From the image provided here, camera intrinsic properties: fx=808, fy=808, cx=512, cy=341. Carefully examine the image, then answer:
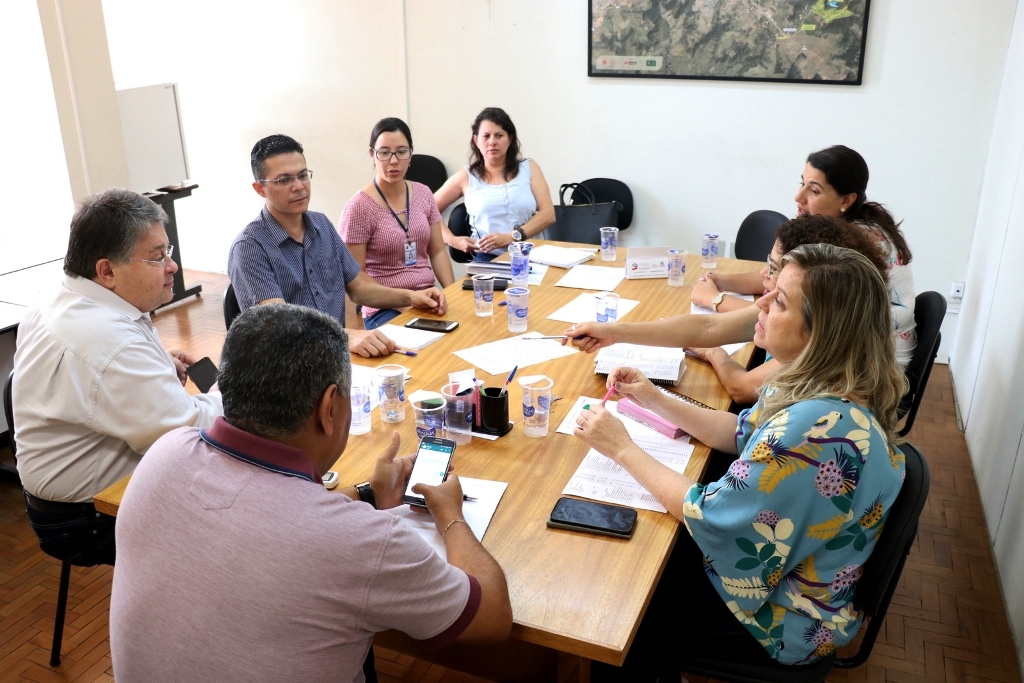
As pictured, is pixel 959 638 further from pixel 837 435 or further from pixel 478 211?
pixel 478 211

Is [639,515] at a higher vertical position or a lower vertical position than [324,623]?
lower

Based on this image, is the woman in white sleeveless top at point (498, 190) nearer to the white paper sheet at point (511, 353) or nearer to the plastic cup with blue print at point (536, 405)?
the white paper sheet at point (511, 353)

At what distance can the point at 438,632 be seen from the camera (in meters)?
1.43

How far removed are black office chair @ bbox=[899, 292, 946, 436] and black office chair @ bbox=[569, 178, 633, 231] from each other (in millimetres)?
2563

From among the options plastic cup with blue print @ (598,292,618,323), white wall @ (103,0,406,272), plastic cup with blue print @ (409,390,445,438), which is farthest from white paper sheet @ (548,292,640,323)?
white wall @ (103,0,406,272)

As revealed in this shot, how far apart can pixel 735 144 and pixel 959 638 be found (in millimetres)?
3336

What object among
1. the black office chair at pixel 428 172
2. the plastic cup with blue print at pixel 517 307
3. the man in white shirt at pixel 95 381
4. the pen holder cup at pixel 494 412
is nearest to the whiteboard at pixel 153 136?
the black office chair at pixel 428 172

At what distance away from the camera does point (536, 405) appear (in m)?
2.24

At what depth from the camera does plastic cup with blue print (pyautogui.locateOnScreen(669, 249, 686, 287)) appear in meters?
3.64

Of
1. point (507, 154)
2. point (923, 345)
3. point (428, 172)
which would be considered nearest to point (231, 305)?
point (507, 154)

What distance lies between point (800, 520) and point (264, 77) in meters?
5.82

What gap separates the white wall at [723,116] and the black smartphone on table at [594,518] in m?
3.85

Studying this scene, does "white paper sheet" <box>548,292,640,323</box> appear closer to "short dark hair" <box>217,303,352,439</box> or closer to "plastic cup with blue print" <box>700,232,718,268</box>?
"plastic cup with blue print" <box>700,232,718,268</box>

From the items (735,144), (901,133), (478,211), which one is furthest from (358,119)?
(901,133)
